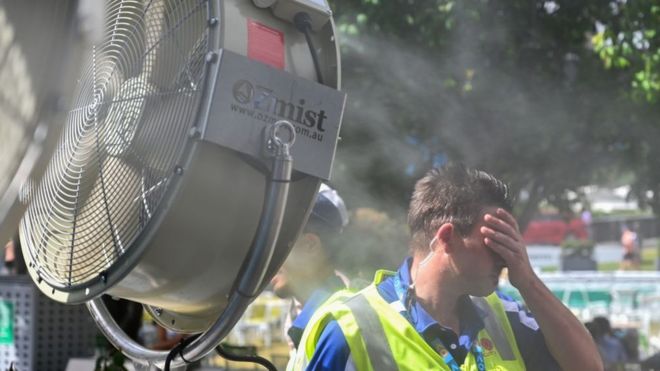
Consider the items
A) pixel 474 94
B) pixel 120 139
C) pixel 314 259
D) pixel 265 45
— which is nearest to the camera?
pixel 265 45

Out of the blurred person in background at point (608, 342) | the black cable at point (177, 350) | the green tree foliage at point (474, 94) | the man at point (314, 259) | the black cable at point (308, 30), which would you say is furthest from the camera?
the blurred person in background at point (608, 342)

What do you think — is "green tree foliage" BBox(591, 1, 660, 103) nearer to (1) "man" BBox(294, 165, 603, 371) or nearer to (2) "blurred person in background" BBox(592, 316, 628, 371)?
(2) "blurred person in background" BBox(592, 316, 628, 371)

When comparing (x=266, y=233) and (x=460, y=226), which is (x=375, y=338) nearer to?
(x=460, y=226)

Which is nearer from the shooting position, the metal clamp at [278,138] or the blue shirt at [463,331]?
the metal clamp at [278,138]

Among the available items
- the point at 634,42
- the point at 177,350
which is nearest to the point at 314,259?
the point at 177,350

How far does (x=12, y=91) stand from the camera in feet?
4.96

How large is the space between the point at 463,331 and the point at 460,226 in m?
0.24

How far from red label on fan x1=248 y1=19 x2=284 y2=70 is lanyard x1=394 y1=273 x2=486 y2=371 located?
2.43ft

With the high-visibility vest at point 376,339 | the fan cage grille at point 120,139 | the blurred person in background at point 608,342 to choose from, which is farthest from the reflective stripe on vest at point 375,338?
the blurred person in background at point 608,342

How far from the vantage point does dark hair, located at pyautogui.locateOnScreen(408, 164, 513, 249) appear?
86.5 inches

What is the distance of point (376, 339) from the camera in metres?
1.97

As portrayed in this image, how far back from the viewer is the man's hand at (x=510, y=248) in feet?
6.97

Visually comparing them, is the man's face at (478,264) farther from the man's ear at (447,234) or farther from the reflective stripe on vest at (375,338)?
the reflective stripe on vest at (375,338)

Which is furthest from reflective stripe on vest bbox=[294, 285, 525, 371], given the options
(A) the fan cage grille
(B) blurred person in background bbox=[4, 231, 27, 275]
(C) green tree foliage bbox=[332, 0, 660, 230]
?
(C) green tree foliage bbox=[332, 0, 660, 230]
